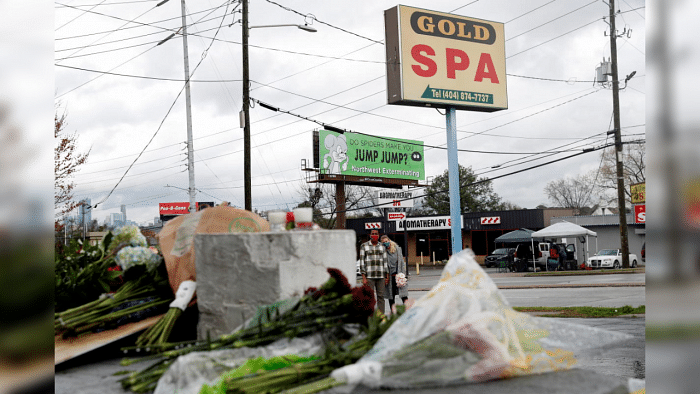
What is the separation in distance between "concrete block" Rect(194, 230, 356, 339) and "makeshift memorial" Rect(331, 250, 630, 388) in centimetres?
89

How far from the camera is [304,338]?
11.4 feet

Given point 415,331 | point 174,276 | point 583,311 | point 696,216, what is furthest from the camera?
point 583,311

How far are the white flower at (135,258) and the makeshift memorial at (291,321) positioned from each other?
1.49 meters

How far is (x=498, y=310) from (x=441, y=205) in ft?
224

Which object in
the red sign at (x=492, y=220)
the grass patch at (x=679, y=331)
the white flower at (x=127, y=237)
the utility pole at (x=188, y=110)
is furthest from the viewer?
the red sign at (x=492, y=220)

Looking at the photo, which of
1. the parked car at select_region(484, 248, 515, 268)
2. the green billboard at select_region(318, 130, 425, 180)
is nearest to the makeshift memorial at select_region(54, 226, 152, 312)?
the parked car at select_region(484, 248, 515, 268)

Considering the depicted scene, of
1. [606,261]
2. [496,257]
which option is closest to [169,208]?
[496,257]

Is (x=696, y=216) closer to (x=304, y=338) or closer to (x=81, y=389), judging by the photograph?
(x=304, y=338)

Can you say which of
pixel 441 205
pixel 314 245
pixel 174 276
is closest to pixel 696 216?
pixel 314 245

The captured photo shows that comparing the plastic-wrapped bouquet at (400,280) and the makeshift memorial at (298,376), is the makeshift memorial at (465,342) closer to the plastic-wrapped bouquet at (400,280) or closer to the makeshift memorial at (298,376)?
the makeshift memorial at (298,376)

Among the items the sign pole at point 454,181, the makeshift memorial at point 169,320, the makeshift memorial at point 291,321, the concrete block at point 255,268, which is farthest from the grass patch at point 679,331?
the sign pole at point 454,181

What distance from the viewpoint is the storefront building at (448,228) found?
48.0m

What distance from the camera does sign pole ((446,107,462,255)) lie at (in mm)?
16141

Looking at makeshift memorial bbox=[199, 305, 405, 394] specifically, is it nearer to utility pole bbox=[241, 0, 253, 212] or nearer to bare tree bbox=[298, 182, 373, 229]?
utility pole bbox=[241, 0, 253, 212]
